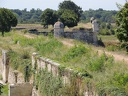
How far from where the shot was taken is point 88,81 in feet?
35.0

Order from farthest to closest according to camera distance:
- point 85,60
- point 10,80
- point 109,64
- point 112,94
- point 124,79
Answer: point 10,80
point 85,60
point 109,64
point 124,79
point 112,94

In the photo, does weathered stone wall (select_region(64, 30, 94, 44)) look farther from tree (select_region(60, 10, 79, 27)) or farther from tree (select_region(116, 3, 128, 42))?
tree (select_region(116, 3, 128, 42))

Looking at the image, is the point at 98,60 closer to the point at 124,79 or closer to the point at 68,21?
the point at 124,79

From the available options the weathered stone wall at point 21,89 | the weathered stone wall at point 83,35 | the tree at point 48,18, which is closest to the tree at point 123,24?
the weathered stone wall at point 21,89

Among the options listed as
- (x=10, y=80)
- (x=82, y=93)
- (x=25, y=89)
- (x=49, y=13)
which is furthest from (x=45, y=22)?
(x=82, y=93)

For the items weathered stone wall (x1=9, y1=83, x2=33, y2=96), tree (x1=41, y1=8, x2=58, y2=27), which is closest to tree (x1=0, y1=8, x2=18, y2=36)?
tree (x1=41, y1=8, x2=58, y2=27)

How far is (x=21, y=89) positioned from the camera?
15.4 meters

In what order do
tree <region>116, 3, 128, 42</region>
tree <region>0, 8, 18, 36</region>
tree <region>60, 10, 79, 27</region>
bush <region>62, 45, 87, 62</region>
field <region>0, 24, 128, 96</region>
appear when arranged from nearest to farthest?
field <region>0, 24, 128, 96</region> → tree <region>116, 3, 128, 42</region> → bush <region>62, 45, 87, 62</region> → tree <region>0, 8, 18, 36</region> → tree <region>60, 10, 79, 27</region>

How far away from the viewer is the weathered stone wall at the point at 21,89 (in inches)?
600

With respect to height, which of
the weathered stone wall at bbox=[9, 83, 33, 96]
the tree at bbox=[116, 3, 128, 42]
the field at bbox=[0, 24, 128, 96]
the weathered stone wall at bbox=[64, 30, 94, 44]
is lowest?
the weathered stone wall at bbox=[9, 83, 33, 96]

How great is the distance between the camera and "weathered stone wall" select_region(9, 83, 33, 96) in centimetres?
1525

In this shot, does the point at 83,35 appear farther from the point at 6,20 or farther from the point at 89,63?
the point at 89,63

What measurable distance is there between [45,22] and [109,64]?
142ft

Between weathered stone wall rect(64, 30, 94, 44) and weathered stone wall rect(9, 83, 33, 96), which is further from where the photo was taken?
weathered stone wall rect(64, 30, 94, 44)
